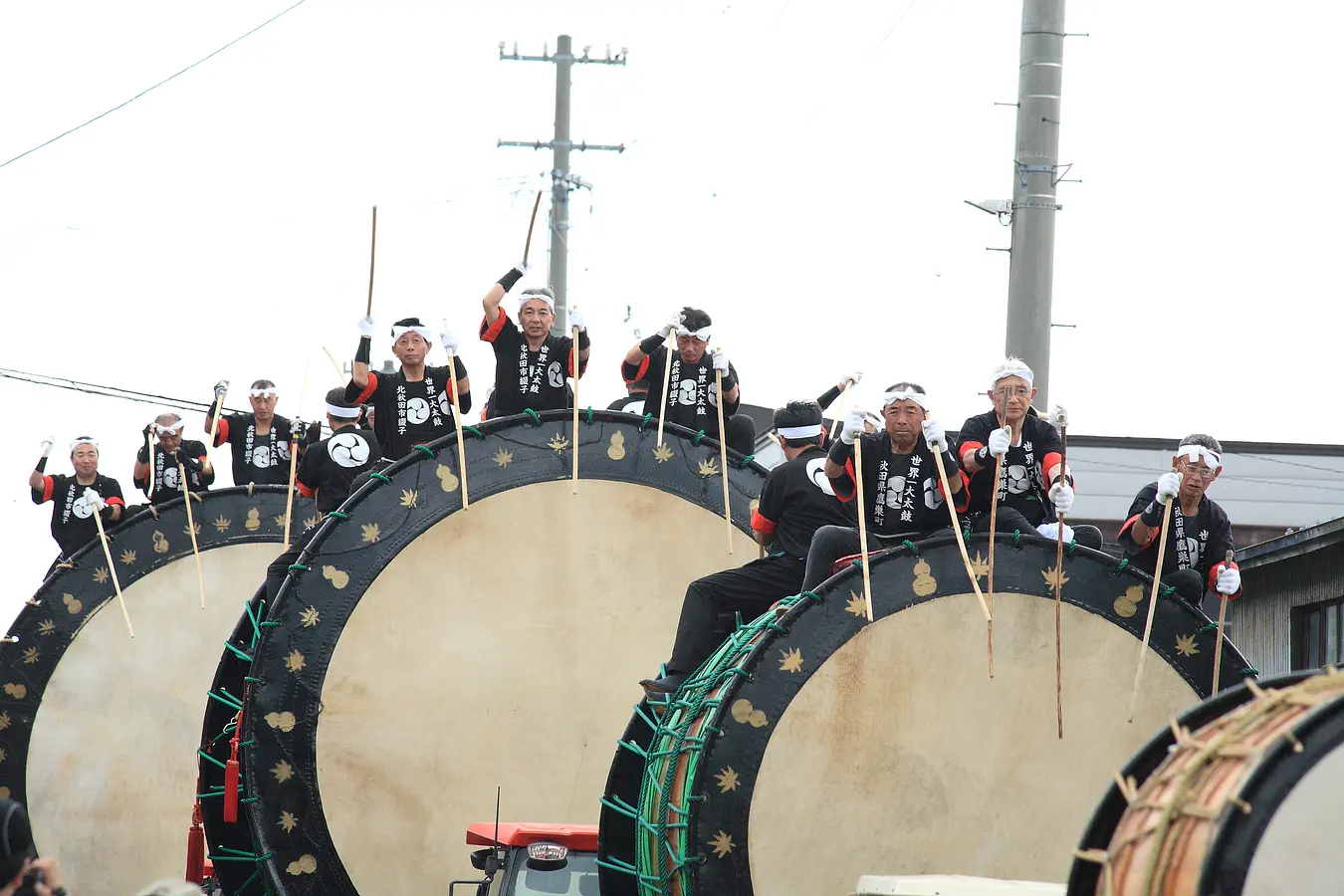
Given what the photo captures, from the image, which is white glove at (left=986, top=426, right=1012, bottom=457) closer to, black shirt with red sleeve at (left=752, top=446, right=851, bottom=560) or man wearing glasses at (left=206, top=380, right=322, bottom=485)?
black shirt with red sleeve at (left=752, top=446, right=851, bottom=560)

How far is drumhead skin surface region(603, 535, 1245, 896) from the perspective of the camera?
655 centimetres

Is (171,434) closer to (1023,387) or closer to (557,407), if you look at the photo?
(557,407)

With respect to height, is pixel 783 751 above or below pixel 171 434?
below

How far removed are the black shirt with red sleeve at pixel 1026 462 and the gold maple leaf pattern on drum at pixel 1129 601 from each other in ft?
4.85

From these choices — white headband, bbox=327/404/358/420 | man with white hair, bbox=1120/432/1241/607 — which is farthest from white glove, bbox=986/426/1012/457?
white headband, bbox=327/404/358/420

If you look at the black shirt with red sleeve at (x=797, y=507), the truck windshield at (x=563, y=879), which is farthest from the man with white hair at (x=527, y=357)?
the truck windshield at (x=563, y=879)

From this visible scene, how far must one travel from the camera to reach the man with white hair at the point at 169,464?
13441 mm

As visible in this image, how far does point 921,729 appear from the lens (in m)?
6.64

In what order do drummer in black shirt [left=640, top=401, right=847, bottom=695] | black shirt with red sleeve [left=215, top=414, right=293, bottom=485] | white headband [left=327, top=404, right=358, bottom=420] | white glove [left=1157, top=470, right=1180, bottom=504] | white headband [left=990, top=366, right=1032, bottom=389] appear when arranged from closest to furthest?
white glove [left=1157, top=470, right=1180, bottom=504] < drummer in black shirt [left=640, top=401, right=847, bottom=695] < white headband [left=990, top=366, right=1032, bottom=389] < white headband [left=327, top=404, right=358, bottom=420] < black shirt with red sleeve [left=215, top=414, right=293, bottom=485]

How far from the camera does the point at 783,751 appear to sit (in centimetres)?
664

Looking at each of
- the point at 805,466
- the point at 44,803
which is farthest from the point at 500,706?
the point at 44,803

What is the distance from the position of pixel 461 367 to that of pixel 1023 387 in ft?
11.2

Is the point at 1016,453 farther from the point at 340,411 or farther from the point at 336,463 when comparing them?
the point at 340,411

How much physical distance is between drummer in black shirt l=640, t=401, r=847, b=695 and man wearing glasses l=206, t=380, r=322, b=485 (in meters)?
5.98
